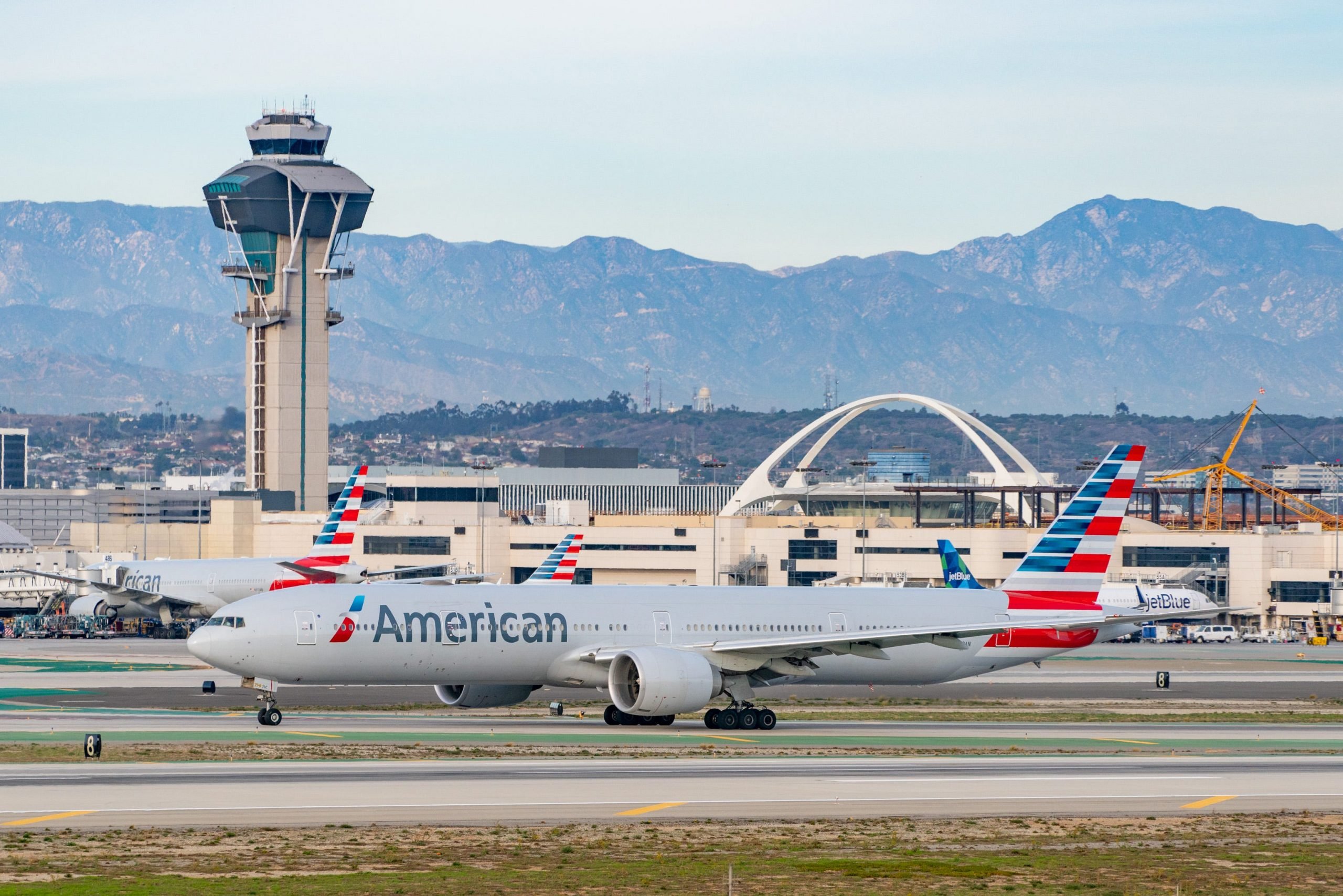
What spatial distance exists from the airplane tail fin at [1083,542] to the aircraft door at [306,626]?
2466 cm

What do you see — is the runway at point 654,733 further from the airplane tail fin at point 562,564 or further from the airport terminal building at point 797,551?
the airport terminal building at point 797,551

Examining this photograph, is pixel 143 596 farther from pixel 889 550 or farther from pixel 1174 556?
pixel 1174 556

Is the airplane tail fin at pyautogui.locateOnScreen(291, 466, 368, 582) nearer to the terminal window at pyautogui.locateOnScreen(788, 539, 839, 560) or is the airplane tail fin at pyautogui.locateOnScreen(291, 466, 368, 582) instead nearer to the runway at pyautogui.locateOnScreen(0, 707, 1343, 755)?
the runway at pyautogui.locateOnScreen(0, 707, 1343, 755)

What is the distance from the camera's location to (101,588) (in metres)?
122

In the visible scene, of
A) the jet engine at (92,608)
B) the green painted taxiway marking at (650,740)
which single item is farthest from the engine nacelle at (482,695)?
the jet engine at (92,608)

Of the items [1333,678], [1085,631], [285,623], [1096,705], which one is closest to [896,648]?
[1085,631]

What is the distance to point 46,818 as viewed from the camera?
32219mm

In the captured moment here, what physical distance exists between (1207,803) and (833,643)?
18112 mm

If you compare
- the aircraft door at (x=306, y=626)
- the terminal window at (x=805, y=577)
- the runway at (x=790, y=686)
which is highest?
the aircraft door at (x=306, y=626)

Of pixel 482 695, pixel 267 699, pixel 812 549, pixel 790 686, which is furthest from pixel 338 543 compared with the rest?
pixel 812 549

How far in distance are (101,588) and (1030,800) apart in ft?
314

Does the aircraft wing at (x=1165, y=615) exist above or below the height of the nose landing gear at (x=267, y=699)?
above

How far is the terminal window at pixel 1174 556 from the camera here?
170375 mm

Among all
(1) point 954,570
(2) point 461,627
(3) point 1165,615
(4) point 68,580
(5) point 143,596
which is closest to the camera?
(2) point 461,627
